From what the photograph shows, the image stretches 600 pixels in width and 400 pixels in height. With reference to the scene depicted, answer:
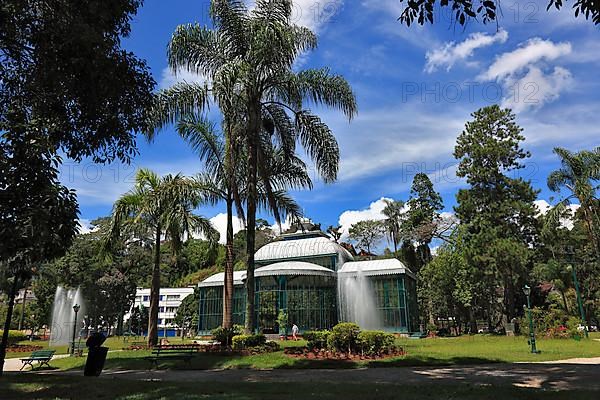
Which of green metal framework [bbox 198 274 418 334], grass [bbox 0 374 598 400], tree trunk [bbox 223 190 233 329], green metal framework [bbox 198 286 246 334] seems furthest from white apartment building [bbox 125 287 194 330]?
grass [bbox 0 374 598 400]

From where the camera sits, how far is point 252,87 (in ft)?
46.1

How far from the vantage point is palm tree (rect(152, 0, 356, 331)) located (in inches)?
563

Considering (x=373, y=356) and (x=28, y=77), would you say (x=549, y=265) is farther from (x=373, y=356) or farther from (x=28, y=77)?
(x=28, y=77)

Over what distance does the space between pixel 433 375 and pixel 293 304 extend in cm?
1815

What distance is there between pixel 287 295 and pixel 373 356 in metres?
14.3

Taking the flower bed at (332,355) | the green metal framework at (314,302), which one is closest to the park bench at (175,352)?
the flower bed at (332,355)

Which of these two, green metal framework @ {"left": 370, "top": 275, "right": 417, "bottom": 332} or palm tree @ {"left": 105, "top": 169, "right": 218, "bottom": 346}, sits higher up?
palm tree @ {"left": 105, "top": 169, "right": 218, "bottom": 346}

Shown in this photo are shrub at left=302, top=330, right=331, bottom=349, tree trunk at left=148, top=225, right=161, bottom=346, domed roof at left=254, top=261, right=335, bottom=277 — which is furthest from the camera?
domed roof at left=254, top=261, right=335, bottom=277

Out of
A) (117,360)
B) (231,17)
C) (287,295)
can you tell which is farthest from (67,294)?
(231,17)

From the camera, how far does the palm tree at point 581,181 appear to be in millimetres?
27820

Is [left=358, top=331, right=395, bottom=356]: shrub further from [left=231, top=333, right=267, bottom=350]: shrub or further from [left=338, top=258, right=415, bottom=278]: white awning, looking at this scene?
[left=338, top=258, right=415, bottom=278]: white awning

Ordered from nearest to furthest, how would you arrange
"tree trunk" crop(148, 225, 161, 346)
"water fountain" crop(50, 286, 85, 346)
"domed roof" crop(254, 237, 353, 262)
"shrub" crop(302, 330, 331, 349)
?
1. "shrub" crop(302, 330, 331, 349)
2. "tree trunk" crop(148, 225, 161, 346)
3. "domed roof" crop(254, 237, 353, 262)
4. "water fountain" crop(50, 286, 85, 346)

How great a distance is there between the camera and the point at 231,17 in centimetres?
1465

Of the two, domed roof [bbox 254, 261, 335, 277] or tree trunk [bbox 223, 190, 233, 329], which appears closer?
tree trunk [bbox 223, 190, 233, 329]
